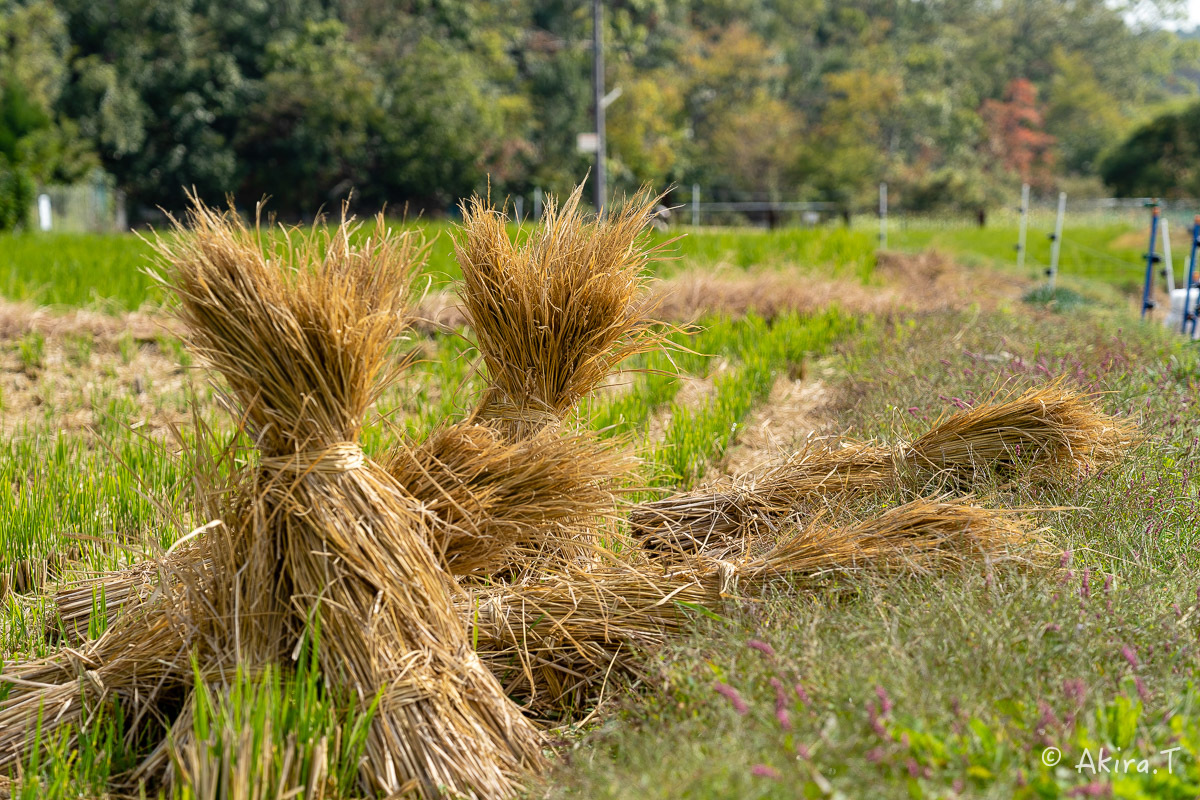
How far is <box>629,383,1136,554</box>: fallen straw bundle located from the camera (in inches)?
110

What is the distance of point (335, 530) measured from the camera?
1834 millimetres

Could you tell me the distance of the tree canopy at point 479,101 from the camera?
27.4 metres

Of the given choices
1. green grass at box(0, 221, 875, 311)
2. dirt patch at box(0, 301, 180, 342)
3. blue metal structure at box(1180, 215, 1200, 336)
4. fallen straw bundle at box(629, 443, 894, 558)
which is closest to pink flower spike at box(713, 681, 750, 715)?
fallen straw bundle at box(629, 443, 894, 558)

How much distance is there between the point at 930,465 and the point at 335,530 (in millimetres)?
1806

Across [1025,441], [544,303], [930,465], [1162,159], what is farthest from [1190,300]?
[1162,159]

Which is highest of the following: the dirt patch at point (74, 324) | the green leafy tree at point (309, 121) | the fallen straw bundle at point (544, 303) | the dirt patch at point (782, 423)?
the green leafy tree at point (309, 121)

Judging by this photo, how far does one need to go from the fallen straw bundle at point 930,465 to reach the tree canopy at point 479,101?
Result: 61.7ft

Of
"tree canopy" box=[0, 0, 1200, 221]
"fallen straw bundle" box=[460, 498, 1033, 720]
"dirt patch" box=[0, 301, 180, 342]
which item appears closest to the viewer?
"fallen straw bundle" box=[460, 498, 1033, 720]

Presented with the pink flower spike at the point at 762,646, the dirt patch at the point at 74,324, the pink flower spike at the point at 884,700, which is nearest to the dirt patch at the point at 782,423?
the pink flower spike at the point at 762,646

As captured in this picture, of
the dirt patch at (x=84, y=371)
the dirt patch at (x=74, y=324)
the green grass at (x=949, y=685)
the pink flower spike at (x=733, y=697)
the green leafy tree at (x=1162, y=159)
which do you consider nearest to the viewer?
the green grass at (x=949, y=685)

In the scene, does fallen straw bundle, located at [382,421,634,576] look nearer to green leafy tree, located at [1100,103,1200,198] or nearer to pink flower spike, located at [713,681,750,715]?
pink flower spike, located at [713,681,750,715]

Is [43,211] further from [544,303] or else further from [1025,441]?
[1025,441]

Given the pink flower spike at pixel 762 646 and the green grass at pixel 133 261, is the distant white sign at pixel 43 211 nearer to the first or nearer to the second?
the green grass at pixel 133 261

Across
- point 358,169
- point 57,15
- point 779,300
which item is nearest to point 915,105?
point 358,169
